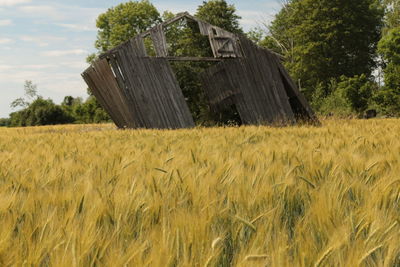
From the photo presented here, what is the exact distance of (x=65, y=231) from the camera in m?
1.49

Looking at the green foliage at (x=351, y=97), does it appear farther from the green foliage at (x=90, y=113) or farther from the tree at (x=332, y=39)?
the green foliage at (x=90, y=113)

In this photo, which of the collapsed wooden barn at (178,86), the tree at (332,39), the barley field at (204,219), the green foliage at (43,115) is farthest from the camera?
the green foliage at (43,115)

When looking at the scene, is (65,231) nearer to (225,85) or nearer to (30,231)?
(30,231)

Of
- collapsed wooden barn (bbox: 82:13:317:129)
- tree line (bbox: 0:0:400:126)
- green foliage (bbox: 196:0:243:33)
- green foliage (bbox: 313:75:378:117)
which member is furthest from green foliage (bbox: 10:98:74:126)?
collapsed wooden barn (bbox: 82:13:317:129)

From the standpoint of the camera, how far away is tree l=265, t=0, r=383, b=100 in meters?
41.5

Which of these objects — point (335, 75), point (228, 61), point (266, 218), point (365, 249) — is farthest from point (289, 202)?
point (335, 75)

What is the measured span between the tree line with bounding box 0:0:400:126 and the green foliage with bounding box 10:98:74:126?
13cm

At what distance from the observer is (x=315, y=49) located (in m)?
41.8

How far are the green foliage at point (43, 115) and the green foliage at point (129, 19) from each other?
Result: 10888 mm

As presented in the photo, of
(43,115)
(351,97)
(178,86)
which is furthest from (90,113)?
(178,86)

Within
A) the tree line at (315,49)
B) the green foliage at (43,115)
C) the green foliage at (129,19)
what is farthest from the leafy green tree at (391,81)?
the green foliage at (43,115)

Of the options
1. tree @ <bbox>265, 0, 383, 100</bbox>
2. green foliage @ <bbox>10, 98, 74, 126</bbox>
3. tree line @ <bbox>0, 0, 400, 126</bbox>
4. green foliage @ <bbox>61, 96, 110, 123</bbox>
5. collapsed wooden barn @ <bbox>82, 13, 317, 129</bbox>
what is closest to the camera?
collapsed wooden barn @ <bbox>82, 13, 317, 129</bbox>

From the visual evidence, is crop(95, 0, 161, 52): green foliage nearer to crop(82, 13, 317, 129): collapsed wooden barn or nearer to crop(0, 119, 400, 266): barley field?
crop(82, 13, 317, 129): collapsed wooden barn

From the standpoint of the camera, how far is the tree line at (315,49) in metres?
28.6
